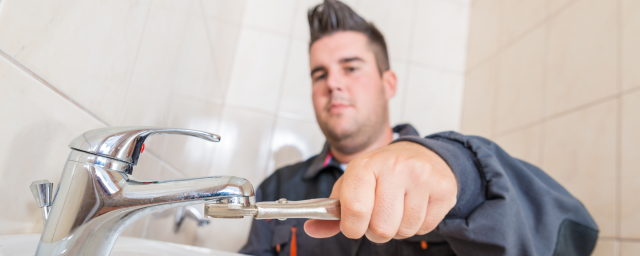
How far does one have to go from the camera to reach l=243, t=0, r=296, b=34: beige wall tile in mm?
1413

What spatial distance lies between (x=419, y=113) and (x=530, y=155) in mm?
452

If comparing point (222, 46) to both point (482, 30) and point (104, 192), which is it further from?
point (482, 30)

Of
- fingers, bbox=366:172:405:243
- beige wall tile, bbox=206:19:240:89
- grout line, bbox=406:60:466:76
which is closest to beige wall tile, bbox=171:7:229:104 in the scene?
beige wall tile, bbox=206:19:240:89

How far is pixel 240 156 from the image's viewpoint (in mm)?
1304

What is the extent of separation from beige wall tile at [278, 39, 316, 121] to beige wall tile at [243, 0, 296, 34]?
84 mm

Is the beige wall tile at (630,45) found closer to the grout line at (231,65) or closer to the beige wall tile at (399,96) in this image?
the beige wall tile at (399,96)

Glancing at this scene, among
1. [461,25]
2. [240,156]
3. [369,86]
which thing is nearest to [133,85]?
[369,86]

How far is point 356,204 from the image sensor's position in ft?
0.93

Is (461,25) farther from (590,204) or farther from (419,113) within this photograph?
(590,204)

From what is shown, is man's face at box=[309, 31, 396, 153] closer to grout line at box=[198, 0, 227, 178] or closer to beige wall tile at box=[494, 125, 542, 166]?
grout line at box=[198, 0, 227, 178]

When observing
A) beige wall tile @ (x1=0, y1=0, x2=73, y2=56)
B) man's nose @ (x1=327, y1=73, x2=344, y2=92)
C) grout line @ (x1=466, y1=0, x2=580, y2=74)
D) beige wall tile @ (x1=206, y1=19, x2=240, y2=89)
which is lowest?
beige wall tile @ (x1=0, y1=0, x2=73, y2=56)

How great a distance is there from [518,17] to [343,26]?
0.61m

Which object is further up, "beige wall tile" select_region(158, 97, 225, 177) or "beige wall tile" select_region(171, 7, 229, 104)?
"beige wall tile" select_region(171, 7, 229, 104)

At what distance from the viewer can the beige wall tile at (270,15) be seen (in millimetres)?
1413
